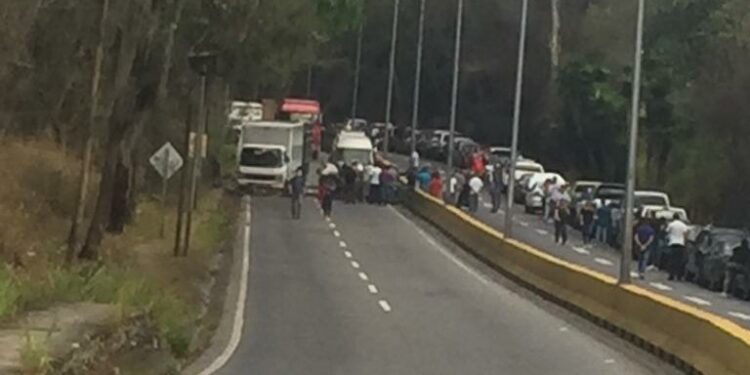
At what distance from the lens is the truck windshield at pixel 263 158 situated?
232ft

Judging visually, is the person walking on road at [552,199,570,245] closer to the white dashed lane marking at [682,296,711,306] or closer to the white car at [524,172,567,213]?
the white car at [524,172,567,213]

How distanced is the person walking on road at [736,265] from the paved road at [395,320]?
501 cm

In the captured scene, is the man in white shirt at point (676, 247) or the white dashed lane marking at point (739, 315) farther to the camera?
the man in white shirt at point (676, 247)

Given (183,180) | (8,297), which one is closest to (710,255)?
(183,180)

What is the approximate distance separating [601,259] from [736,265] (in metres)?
7.77

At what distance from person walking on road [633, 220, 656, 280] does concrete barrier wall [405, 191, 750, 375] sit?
3.12m

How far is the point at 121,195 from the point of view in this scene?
139 ft

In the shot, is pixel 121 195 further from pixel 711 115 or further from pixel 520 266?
pixel 711 115

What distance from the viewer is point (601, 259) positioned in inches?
1886

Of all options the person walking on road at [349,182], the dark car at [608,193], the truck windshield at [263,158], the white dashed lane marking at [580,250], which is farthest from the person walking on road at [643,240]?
the truck windshield at [263,158]

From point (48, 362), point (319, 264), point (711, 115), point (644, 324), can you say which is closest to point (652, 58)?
point (711, 115)

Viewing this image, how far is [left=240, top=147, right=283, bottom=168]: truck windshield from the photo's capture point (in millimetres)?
70562

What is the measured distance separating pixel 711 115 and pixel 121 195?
2786cm

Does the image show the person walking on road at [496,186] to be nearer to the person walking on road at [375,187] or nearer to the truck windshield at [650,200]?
the person walking on road at [375,187]
